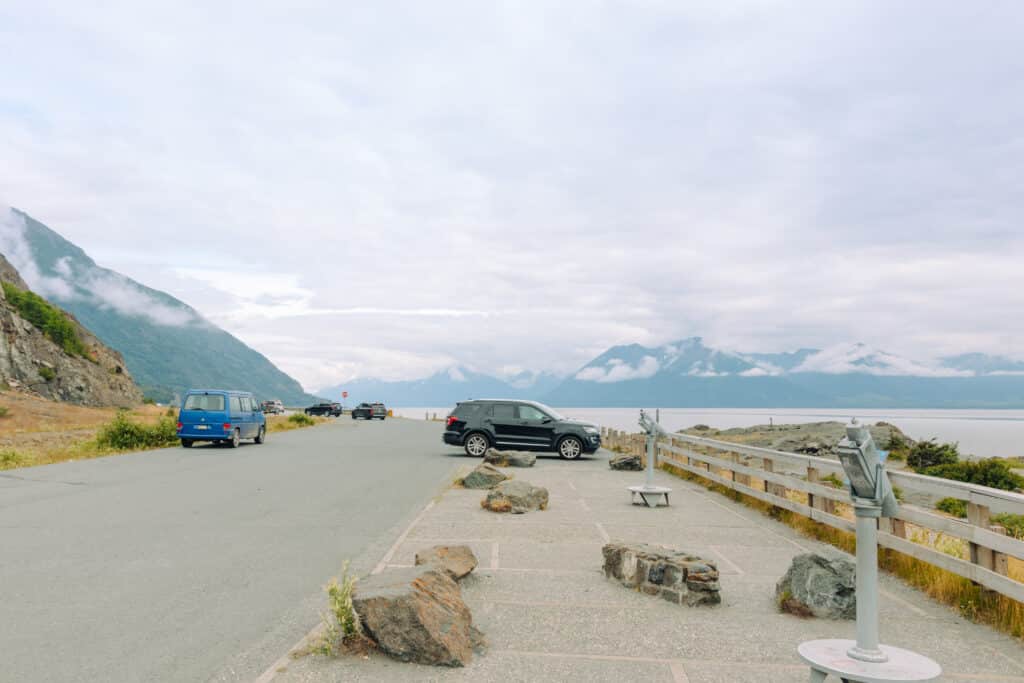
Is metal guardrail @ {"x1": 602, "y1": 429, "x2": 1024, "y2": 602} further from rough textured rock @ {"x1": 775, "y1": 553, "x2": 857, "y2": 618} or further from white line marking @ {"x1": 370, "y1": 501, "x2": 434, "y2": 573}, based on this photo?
white line marking @ {"x1": 370, "y1": 501, "x2": 434, "y2": 573}

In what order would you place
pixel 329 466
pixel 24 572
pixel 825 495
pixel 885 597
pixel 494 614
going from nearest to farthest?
pixel 494 614
pixel 885 597
pixel 24 572
pixel 825 495
pixel 329 466

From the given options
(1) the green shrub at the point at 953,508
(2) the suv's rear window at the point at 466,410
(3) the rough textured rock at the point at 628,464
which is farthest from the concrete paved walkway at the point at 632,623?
(2) the suv's rear window at the point at 466,410

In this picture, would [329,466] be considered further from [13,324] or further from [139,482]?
[13,324]

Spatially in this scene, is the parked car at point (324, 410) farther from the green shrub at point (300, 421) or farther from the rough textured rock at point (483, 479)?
the rough textured rock at point (483, 479)

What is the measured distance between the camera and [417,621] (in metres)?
5.16

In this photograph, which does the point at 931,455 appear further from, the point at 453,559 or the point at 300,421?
the point at 300,421

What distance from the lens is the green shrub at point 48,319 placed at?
291 feet

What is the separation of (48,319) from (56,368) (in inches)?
726

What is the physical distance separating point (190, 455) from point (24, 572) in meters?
16.8

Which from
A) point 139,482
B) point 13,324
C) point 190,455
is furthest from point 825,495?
point 13,324

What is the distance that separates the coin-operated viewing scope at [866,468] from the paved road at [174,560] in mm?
3691

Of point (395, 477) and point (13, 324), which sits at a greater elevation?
point (13, 324)

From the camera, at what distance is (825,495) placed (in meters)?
9.88

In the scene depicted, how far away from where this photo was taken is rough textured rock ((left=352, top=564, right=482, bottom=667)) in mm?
5121
